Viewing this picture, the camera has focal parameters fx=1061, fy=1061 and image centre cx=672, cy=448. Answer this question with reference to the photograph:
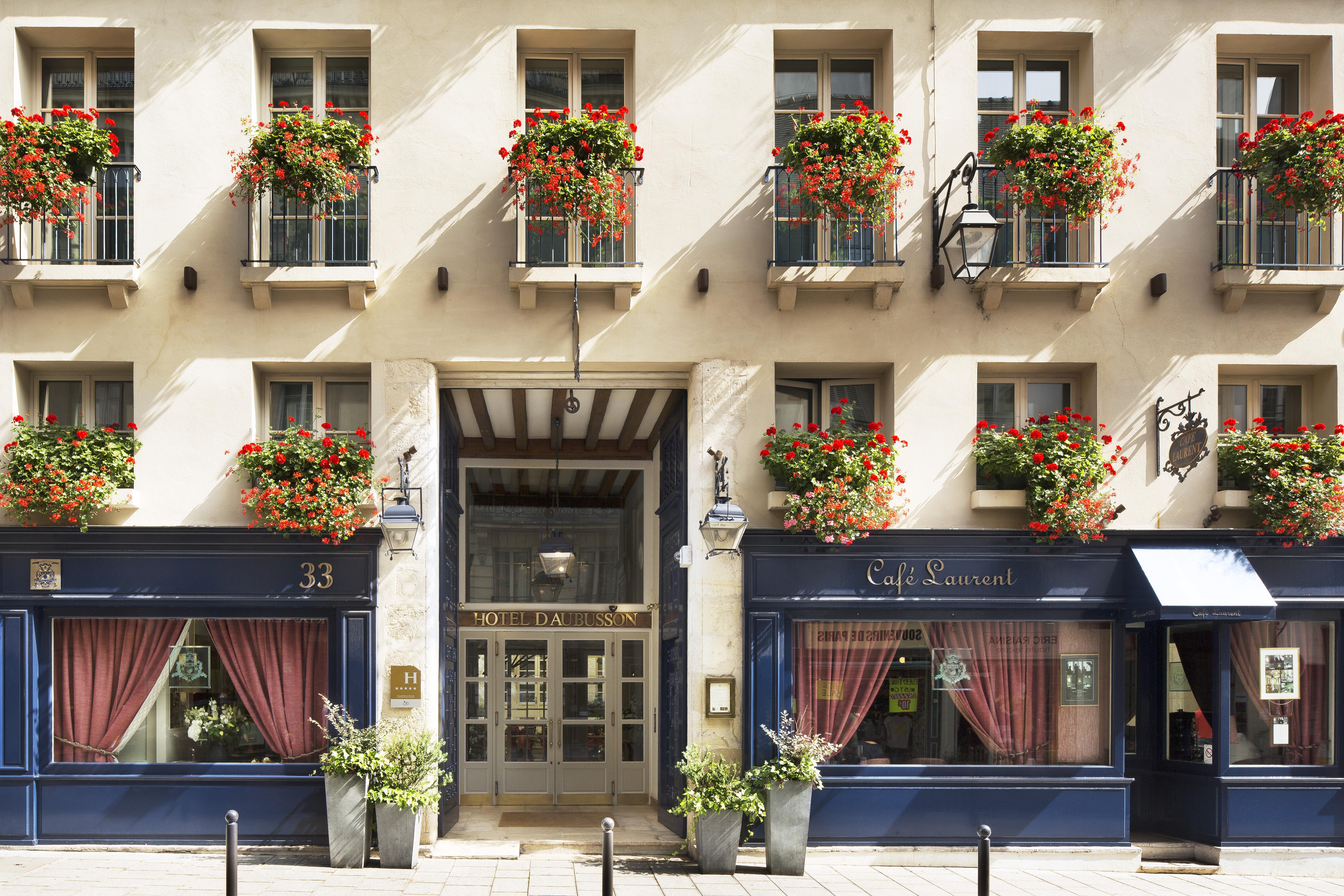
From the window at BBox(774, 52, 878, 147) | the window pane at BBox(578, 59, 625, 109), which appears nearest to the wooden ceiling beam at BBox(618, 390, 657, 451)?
the window pane at BBox(578, 59, 625, 109)

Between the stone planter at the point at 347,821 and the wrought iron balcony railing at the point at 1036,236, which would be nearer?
the stone planter at the point at 347,821

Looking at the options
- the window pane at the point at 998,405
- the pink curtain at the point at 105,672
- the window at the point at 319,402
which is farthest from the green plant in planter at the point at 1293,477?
the pink curtain at the point at 105,672

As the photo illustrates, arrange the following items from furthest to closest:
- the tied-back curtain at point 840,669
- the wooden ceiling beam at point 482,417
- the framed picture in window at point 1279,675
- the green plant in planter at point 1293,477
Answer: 1. the wooden ceiling beam at point 482,417
2. the framed picture in window at point 1279,675
3. the tied-back curtain at point 840,669
4. the green plant in planter at point 1293,477

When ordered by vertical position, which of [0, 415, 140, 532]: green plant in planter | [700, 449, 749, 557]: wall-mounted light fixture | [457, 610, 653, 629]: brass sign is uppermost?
[0, 415, 140, 532]: green plant in planter

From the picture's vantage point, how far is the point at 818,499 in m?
9.59

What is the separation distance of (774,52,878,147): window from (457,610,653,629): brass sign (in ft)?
21.6

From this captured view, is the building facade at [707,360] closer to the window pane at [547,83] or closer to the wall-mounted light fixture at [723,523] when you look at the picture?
the window pane at [547,83]

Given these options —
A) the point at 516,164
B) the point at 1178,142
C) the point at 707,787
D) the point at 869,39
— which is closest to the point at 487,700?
the point at 707,787

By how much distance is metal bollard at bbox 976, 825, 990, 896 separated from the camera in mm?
7340

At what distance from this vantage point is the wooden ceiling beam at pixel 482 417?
37.1 ft

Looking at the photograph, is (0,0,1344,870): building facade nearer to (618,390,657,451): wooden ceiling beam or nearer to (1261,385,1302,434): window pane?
(1261,385,1302,434): window pane

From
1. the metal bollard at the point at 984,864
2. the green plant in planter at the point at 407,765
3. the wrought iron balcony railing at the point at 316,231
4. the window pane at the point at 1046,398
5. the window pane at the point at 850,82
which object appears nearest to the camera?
the metal bollard at the point at 984,864

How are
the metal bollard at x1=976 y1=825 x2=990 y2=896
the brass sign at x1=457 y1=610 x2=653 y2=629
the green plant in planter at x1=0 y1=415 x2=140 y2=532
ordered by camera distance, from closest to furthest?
the metal bollard at x1=976 y1=825 x2=990 y2=896 → the green plant in planter at x1=0 y1=415 x2=140 y2=532 → the brass sign at x1=457 y1=610 x2=653 y2=629

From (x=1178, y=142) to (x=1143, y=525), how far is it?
3.79m
